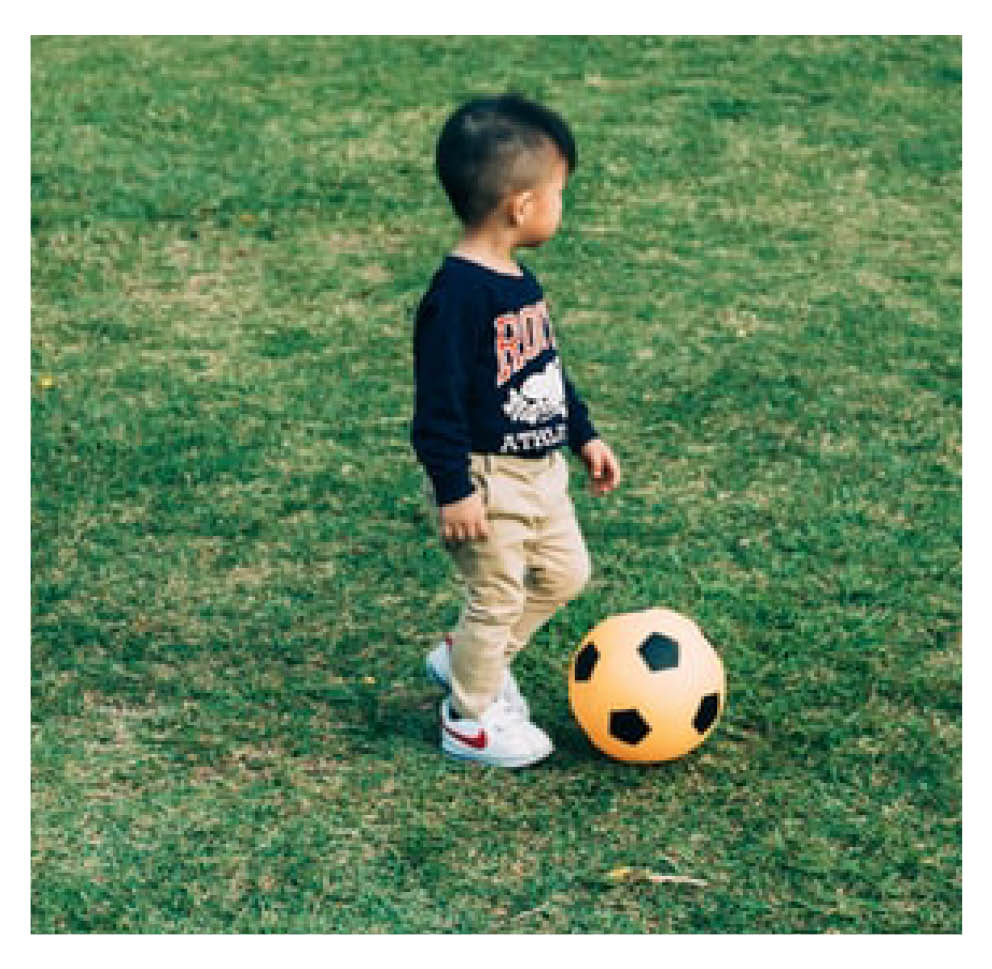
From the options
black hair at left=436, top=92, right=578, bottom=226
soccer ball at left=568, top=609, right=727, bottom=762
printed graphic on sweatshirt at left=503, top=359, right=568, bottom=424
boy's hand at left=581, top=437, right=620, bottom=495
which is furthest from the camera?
boy's hand at left=581, top=437, right=620, bottom=495

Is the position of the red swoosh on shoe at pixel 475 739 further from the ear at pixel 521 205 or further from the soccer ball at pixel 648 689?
the ear at pixel 521 205

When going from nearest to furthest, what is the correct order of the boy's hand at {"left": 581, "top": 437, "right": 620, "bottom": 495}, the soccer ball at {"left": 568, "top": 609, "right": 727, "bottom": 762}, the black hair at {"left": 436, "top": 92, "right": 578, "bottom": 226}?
the black hair at {"left": 436, "top": 92, "right": 578, "bottom": 226}, the soccer ball at {"left": 568, "top": 609, "right": 727, "bottom": 762}, the boy's hand at {"left": 581, "top": 437, "right": 620, "bottom": 495}

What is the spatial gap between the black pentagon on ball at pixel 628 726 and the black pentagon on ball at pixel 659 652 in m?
0.12

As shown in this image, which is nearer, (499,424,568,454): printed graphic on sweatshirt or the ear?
the ear

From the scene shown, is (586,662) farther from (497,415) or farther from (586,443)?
(497,415)

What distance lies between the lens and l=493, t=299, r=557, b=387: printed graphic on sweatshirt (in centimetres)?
364

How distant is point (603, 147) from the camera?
887 cm

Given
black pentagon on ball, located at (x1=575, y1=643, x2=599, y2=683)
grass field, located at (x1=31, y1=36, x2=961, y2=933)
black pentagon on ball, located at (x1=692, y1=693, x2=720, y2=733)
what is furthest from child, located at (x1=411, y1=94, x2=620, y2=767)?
black pentagon on ball, located at (x1=692, y1=693, x2=720, y2=733)

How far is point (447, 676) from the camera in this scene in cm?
424

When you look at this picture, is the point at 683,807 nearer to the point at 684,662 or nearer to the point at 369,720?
the point at 684,662

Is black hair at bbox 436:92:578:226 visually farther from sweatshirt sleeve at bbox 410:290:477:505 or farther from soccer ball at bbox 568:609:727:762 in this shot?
soccer ball at bbox 568:609:727:762

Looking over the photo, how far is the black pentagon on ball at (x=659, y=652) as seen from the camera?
385cm

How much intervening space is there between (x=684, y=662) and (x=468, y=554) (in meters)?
0.60
